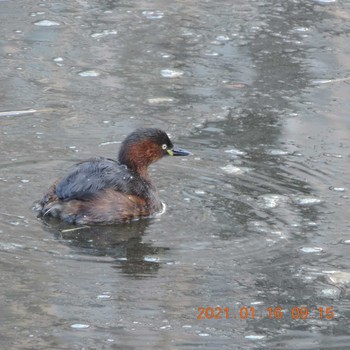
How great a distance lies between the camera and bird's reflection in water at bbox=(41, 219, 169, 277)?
6727mm

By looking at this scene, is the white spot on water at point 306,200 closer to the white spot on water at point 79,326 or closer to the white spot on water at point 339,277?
the white spot on water at point 339,277

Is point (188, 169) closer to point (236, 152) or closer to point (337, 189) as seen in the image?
point (236, 152)

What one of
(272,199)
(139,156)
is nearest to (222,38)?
(139,156)

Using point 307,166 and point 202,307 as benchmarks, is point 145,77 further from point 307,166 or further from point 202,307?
point 202,307

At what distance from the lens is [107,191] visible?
766 cm

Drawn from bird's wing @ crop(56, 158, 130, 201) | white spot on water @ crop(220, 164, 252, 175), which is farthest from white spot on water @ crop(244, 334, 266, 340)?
white spot on water @ crop(220, 164, 252, 175)

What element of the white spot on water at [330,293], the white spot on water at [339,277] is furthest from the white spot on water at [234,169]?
the white spot on water at [330,293]

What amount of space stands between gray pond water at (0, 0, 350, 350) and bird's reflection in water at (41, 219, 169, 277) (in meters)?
0.02

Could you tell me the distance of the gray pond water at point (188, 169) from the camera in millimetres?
5961

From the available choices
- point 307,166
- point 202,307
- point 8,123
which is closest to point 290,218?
point 307,166

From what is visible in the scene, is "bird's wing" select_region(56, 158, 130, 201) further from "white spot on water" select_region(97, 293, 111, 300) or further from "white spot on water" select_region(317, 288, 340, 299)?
"white spot on water" select_region(317, 288, 340, 299)

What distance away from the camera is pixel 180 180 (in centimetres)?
819

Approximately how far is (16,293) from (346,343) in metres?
1.77

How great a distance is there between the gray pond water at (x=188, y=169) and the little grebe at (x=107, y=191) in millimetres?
113
